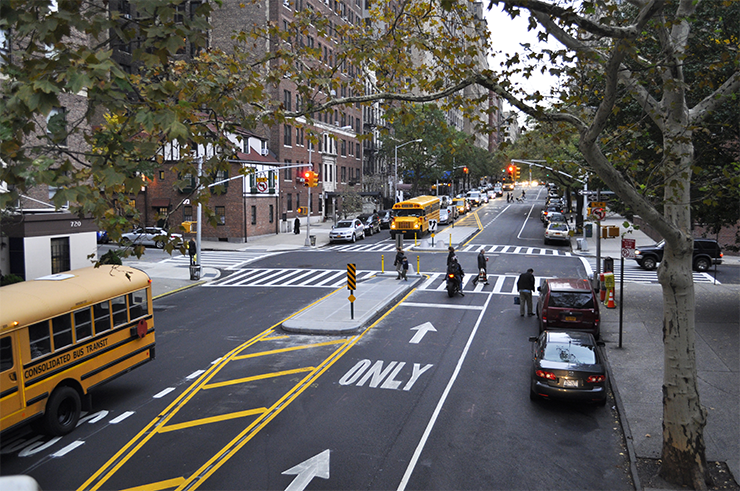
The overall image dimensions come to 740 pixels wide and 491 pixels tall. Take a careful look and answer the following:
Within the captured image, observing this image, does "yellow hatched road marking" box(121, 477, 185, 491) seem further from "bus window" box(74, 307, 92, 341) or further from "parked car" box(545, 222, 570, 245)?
"parked car" box(545, 222, 570, 245)

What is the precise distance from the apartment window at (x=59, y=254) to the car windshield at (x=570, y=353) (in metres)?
24.5

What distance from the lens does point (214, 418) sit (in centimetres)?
1173

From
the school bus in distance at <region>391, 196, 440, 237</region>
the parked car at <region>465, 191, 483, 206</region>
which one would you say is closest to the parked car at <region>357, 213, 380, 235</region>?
the school bus in distance at <region>391, 196, 440, 237</region>

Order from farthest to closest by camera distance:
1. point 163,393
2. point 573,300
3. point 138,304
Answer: point 573,300, point 138,304, point 163,393

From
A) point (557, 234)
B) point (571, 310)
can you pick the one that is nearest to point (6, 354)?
point (571, 310)

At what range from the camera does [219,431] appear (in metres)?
11.1

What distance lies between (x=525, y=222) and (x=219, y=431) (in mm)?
61197

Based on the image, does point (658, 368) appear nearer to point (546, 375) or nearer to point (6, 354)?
point (546, 375)

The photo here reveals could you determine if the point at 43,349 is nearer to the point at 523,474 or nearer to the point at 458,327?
the point at 523,474

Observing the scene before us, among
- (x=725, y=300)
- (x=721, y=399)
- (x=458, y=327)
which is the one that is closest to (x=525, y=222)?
(x=725, y=300)

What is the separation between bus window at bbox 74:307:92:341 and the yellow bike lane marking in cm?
223

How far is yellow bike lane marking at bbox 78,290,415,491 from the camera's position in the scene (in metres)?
9.19

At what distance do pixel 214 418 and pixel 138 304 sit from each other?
368cm

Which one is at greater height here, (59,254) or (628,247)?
(628,247)
